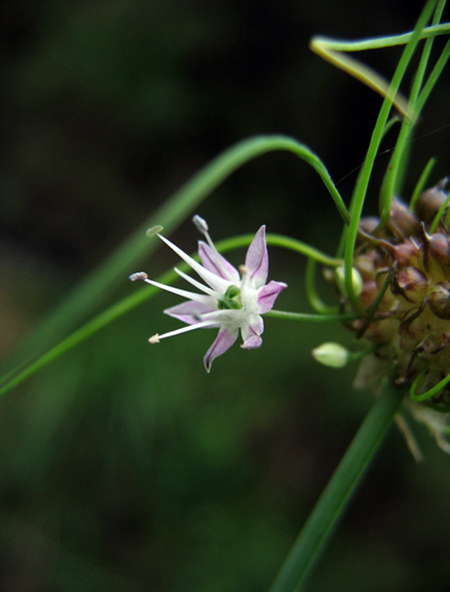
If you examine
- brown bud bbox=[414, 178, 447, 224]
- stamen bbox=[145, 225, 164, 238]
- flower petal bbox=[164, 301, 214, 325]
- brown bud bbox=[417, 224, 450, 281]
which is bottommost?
stamen bbox=[145, 225, 164, 238]

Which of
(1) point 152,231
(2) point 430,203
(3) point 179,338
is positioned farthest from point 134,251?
(3) point 179,338

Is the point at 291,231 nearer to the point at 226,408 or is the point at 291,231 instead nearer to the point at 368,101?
the point at 368,101

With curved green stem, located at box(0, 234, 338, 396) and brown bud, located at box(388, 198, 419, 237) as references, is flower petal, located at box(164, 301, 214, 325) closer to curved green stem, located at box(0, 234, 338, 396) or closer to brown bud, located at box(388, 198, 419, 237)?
curved green stem, located at box(0, 234, 338, 396)

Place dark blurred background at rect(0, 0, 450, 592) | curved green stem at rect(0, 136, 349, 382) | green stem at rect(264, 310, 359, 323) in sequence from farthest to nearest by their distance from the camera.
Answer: dark blurred background at rect(0, 0, 450, 592)
green stem at rect(264, 310, 359, 323)
curved green stem at rect(0, 136, 349, 382)

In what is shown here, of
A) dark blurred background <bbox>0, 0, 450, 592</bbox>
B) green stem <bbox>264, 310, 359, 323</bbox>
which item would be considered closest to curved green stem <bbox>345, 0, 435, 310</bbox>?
green stem <bbox>264, 310, 359, 323</bbox>

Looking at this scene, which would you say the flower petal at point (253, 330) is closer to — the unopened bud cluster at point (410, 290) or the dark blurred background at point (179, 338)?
the unopened bud cluster at point (410, 290)

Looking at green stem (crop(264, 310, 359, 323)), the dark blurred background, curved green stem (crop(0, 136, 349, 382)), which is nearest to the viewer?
curved green stem (crop(0, 136, 349, 382))

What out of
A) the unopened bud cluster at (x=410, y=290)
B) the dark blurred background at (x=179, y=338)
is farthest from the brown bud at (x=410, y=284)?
the dark blurred background at (x=179, y=338)

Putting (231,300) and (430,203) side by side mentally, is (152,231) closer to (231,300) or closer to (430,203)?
(231,300)

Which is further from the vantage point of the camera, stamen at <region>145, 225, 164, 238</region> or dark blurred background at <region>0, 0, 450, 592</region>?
dark blurred background at <region>0, 0, 450, 592</region>
